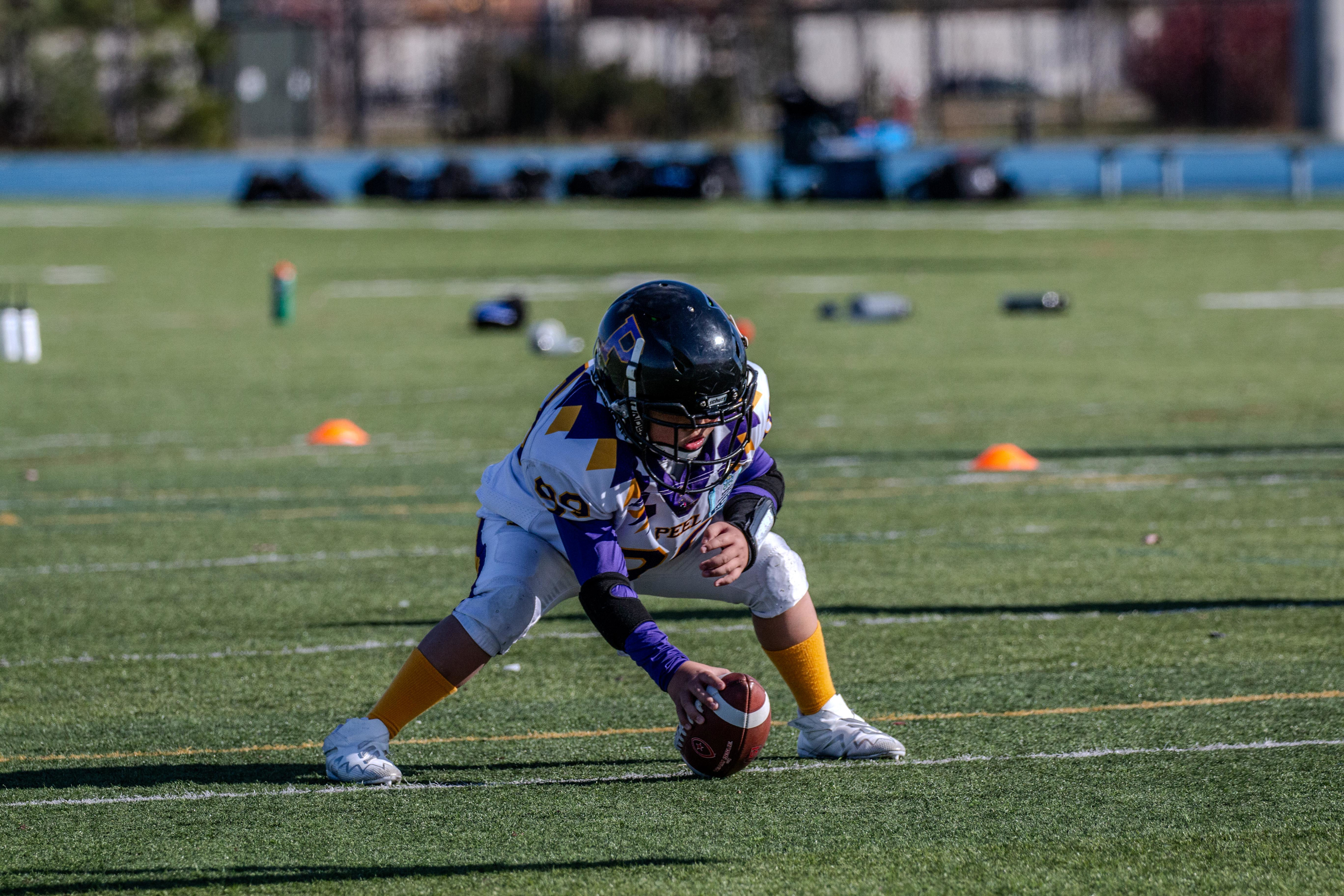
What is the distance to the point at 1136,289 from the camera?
2177 centimetres

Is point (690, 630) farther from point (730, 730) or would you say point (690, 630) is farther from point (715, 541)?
point (730, 730)

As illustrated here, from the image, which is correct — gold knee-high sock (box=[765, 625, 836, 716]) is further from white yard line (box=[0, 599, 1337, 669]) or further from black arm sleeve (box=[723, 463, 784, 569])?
white yard line (box=[0, 599, 1337, 669])

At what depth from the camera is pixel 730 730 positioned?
482cm

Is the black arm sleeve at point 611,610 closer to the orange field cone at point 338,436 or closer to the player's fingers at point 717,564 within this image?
the player's fingers at point 717,564

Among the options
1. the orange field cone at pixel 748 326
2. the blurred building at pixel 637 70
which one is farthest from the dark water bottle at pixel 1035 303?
the blurred building at pixel 637 70

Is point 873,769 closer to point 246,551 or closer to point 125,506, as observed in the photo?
point 246,551

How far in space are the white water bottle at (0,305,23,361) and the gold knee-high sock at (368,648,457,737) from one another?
396 inches

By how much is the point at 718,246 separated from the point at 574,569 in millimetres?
23172

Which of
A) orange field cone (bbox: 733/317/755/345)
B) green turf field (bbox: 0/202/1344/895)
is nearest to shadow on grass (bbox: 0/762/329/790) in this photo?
green turf field (bbox: 0/202/1344/895)

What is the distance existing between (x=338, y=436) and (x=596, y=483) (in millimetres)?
7649

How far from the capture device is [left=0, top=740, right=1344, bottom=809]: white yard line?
5.14m

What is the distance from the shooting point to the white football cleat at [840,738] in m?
5.36

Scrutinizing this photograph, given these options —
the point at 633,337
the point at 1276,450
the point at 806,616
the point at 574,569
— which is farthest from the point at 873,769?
the point at 1276,450

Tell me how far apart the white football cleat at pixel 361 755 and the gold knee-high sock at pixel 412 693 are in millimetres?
30
